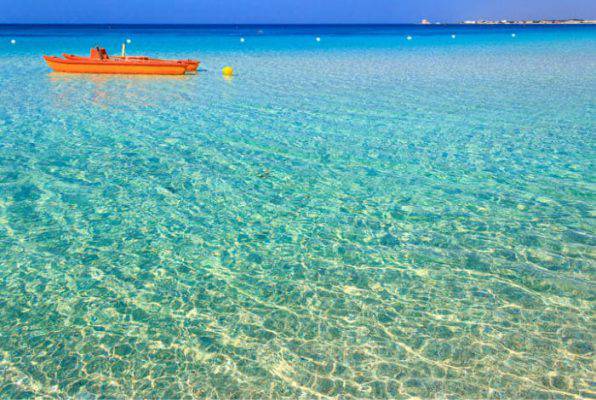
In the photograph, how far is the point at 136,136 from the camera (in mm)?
13328

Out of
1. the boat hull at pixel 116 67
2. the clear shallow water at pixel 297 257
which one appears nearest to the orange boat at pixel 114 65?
the boat hull at pixel 116 67

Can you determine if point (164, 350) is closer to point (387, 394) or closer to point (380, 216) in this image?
point (387, 394)

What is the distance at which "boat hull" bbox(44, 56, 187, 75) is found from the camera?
2441 centimetres

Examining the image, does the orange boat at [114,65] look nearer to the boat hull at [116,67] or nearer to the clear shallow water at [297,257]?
the boat hull at [116,67]

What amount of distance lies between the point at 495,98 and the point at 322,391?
58.2 feet

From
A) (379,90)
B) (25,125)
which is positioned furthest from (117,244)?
(379,90)

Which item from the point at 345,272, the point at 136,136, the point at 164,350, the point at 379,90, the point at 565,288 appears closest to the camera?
the point at 164,350

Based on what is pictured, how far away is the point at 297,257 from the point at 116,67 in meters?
21.6

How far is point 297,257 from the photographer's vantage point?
7020 mm

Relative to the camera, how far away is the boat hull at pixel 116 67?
24.4 metres

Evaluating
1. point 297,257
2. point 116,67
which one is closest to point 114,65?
point 116,67

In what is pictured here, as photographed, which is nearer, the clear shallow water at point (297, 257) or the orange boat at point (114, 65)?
the clear shallow water at point (297, 257)

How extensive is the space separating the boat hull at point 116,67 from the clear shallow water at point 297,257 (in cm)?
1016

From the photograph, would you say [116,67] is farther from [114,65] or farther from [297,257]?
[297,257]
